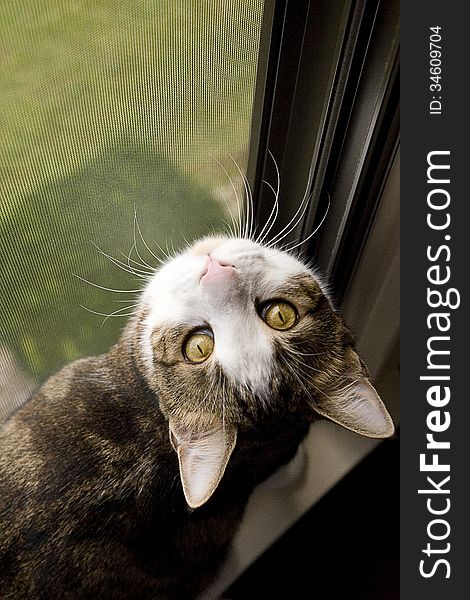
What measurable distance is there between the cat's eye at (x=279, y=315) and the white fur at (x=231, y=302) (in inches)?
0.7

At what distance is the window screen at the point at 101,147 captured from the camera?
1.81 ft

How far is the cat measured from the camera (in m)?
A: 0.84

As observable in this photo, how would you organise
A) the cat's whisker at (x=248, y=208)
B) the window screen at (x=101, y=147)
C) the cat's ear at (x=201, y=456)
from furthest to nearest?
the cat's whisker at (x=248, y=208) → the cat's ear at (x=201, y=456) → the window screen at (x=101, y=147)

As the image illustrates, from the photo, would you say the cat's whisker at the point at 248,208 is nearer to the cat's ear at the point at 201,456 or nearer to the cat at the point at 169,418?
the cat at the point at 169,418

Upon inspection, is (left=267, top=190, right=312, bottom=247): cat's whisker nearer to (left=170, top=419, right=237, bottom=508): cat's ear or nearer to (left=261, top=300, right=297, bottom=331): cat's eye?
(left=261, top=300, right=297, bottom=331): cat's eye

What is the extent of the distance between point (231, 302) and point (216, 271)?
52 mm

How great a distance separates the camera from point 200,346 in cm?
90

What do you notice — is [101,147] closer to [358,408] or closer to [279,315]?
[279,315]

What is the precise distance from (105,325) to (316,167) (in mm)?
456

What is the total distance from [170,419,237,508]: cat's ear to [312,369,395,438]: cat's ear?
150 mm

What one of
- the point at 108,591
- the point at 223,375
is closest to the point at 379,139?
the point at 223,375

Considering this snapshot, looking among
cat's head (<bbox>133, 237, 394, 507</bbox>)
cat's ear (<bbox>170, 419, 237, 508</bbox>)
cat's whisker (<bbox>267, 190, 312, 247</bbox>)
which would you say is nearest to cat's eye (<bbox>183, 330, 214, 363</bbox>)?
cat's head (<bbox>133, 237, 394, 507</bbox>)

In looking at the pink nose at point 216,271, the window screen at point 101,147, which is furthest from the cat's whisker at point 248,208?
the pink nose at point 216,271

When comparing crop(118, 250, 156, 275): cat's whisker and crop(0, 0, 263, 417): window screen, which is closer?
crop(0, 0, 263, 417): window screen
